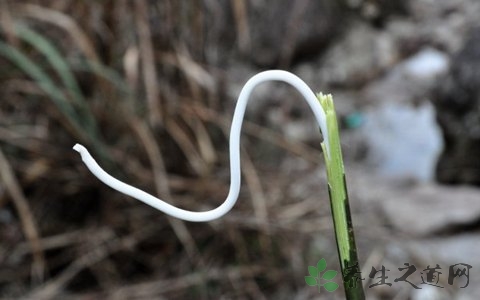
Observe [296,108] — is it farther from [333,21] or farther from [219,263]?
[219,263]

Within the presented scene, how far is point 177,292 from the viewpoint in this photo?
0.97 m

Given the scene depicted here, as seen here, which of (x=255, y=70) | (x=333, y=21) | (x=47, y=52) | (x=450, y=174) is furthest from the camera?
(x=333, y=21)

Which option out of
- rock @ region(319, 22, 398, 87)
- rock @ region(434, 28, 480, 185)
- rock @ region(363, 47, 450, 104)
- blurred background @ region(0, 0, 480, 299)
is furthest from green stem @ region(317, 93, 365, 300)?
rock @ region(319, 22, 398, 87)

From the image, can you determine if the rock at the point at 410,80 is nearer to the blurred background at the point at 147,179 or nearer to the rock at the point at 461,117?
the rock at the point at 461,117

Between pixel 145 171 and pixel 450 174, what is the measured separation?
80cm

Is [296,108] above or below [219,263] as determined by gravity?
above

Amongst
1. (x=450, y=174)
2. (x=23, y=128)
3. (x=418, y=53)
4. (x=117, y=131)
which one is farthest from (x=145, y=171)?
(x=418, y=53)

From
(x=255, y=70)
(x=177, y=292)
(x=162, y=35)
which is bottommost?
(x=177, y=292)

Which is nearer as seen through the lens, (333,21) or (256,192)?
(256,192)

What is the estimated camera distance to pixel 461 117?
1.61 m

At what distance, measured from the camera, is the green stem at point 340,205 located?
0.61 ft

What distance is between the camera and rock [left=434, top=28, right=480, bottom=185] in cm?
159

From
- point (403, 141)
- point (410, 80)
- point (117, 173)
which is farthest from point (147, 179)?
point (410, 80)

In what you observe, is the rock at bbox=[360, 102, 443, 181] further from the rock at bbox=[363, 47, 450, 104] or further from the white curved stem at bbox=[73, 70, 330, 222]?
the white curved stem at bbox=[73, 70, 330, 222]
